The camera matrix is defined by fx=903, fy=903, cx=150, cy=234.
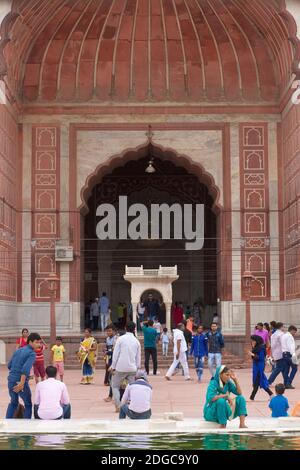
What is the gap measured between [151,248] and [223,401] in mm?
23855

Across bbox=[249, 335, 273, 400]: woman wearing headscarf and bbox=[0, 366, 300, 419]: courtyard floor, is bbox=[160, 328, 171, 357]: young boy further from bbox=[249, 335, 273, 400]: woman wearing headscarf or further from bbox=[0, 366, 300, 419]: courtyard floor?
bbox=[249, 335, 273, 400]: woman wearing headscarf

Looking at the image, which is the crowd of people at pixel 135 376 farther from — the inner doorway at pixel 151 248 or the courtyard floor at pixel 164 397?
the inner doorway at pixel 151 248

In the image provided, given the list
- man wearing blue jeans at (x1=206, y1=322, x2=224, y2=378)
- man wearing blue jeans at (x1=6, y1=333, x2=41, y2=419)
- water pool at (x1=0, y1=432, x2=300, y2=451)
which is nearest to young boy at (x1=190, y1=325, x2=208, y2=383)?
man wearing blue jeans at (x1=206, y1=322, x2=224, y2=378)

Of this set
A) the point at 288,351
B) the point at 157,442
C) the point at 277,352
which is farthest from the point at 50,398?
the point at 277,352

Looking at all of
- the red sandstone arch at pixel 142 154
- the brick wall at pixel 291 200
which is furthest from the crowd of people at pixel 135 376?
the red sandstone arch at pixel 142 154

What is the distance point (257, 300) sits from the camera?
24406 millimetres

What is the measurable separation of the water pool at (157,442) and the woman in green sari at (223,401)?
0.53 metres

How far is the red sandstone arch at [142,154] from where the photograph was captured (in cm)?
2478

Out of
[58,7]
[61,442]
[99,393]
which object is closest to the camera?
[61,442]

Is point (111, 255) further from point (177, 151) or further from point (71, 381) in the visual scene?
point (71, 381)

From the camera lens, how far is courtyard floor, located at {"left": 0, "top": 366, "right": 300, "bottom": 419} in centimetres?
1170

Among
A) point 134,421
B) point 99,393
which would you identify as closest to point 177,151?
point 99,393

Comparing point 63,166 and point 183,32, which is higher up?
point 183,32

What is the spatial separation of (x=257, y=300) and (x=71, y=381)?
27.9ft
